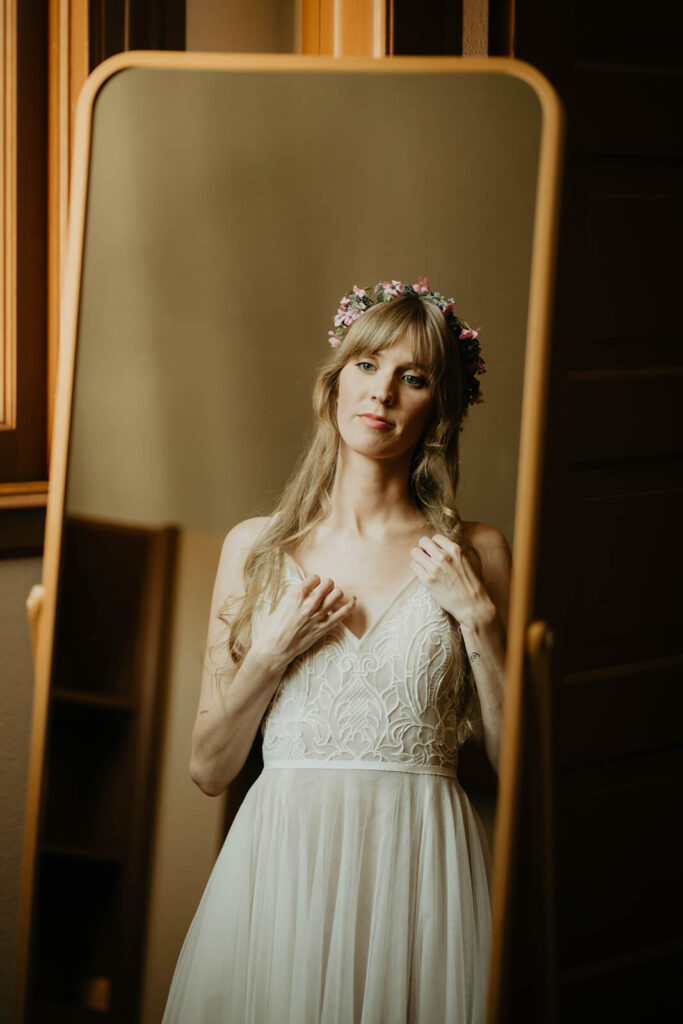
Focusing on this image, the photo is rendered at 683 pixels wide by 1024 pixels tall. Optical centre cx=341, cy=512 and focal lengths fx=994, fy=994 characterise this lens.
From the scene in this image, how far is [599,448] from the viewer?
5.95ft

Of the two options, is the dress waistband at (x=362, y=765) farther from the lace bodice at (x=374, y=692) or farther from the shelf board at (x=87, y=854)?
the shelf board at (x=87, y=854)

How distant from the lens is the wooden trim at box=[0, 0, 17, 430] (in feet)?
5.24

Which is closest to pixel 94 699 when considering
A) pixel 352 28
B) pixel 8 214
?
pixel 8 214

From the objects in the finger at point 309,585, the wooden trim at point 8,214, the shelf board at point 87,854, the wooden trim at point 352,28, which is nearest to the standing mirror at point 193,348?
the shelf board at point 87,854

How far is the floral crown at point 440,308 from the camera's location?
1.14 meters

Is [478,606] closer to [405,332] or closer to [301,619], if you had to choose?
[301,619]

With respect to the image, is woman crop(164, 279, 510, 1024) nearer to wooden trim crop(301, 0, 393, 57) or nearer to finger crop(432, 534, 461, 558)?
finger crop(432, 534, 461, 558)

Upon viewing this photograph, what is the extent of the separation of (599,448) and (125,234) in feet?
3.32

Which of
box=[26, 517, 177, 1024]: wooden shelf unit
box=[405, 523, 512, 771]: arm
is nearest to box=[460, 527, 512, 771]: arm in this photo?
box=[405, 523, 512, 771]: arm

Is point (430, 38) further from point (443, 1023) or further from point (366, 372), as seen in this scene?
point (443, 1023)

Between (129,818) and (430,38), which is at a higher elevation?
(430,38)

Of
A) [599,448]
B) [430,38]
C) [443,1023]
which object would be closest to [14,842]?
[443,1023]

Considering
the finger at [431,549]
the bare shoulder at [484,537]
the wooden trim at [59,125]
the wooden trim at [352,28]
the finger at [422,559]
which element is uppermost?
the wooden trim at [352,28]

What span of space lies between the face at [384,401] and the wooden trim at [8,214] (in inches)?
28.9
